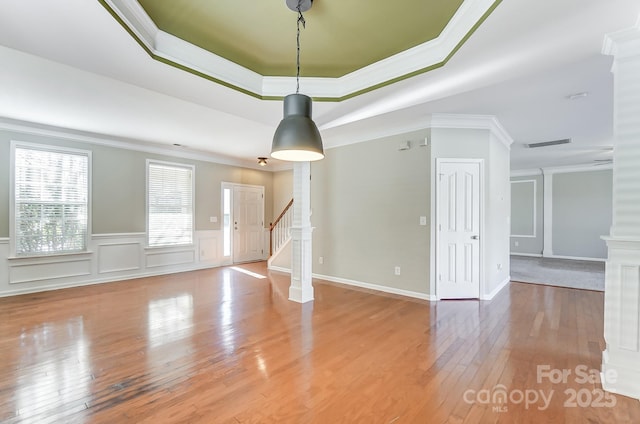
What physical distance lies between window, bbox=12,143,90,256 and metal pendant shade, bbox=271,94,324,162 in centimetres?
472

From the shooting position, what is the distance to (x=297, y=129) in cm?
226

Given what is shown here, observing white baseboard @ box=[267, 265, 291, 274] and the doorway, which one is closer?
white baseboard @ box=[267, 265, 291, 274]

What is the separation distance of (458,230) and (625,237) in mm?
2179

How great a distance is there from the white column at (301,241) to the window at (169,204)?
3.48 m

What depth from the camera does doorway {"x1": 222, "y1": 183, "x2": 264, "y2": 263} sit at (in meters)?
7.25

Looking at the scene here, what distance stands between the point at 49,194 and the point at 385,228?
566 centimetres

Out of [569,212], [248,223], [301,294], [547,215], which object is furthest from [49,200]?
[569,212]

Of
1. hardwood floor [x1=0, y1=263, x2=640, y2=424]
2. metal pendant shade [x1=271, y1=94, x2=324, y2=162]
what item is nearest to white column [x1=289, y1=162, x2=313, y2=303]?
hardwood floor [x1=0, y1=263, x2=640, y2=424]

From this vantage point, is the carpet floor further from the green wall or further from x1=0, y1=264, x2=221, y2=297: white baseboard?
the green wall

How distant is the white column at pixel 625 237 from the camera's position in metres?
2.02

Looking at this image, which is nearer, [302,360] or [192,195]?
[302,360]

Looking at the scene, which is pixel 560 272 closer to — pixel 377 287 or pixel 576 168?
pixel 576 168

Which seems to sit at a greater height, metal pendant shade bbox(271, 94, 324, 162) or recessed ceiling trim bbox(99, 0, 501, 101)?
recessed ceiling trim bbox(99, 0, 501, 101)

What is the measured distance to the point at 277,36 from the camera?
101 inches
